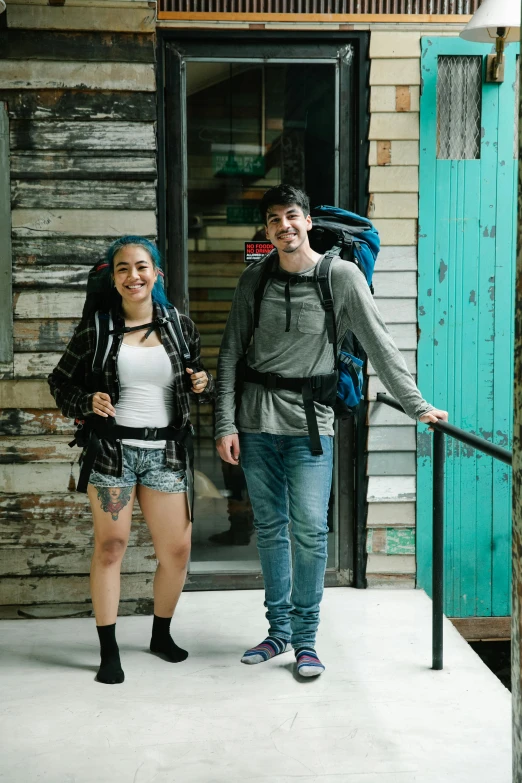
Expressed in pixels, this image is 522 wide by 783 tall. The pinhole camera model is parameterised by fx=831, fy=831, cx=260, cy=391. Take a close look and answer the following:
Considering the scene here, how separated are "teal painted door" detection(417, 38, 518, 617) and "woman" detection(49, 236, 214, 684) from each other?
1.38 m

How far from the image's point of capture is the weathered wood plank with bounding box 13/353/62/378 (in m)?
3.52

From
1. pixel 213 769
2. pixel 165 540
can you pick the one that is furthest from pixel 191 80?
pixel 213 769

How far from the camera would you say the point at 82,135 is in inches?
136

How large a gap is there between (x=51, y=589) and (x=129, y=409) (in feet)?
3.81

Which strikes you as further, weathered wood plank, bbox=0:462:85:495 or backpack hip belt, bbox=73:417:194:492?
weathered wood plank, bbox=0:462:85:495

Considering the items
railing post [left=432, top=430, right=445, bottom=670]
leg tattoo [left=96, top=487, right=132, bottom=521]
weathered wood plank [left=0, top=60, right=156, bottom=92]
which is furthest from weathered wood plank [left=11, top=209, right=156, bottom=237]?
railing post [left=432, top=430, right=445, bottom=670]

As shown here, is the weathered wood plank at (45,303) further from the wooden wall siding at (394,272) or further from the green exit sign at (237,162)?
the wooden wall siding at (394,272)

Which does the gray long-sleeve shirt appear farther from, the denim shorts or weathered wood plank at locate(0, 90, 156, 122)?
weathered wood plank at locate(0, 90, 156, 122)

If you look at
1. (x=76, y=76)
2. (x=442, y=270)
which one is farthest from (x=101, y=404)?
(x=442, y=270)

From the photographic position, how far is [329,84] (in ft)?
12.4

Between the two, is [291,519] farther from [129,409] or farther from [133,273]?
[133,273]

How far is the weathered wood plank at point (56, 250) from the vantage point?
11.4 ft

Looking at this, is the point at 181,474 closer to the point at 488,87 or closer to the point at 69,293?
the point at 69,293

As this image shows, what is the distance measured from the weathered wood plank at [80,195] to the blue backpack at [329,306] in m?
0.78
